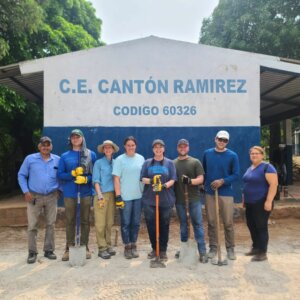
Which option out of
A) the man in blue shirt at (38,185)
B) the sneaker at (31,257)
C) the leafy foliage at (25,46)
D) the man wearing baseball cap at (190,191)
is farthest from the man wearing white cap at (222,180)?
the leafy foliage at (25,46)

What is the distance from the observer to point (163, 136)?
8773 millimetres

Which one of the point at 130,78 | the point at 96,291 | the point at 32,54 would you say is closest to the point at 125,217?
the point at 96,291

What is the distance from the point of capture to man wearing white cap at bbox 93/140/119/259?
5.82 meters

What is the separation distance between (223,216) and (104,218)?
174cm

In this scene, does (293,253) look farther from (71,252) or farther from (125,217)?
(71,252)

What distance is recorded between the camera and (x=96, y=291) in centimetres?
461

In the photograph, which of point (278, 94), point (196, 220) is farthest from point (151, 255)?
point (278, 94)

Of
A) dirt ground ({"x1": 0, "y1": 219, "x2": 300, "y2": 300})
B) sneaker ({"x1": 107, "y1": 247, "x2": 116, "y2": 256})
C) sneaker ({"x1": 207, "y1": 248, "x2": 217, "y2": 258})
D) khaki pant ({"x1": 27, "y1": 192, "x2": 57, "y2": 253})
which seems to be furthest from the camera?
sneaker ({"x1": 107, "y1": 247, "x2": 116, "y2": 256})

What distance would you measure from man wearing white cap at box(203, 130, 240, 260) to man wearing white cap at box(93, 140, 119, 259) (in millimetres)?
1410

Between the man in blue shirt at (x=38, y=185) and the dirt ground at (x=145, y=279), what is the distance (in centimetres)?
50

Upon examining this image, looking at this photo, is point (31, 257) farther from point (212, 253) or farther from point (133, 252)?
point (212, 253)

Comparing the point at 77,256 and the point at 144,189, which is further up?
the point at 144,189

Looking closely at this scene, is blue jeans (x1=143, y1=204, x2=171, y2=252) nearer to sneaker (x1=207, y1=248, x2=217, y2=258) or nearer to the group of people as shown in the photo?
the group of people

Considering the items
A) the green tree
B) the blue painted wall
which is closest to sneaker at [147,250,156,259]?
the blue painted wall
